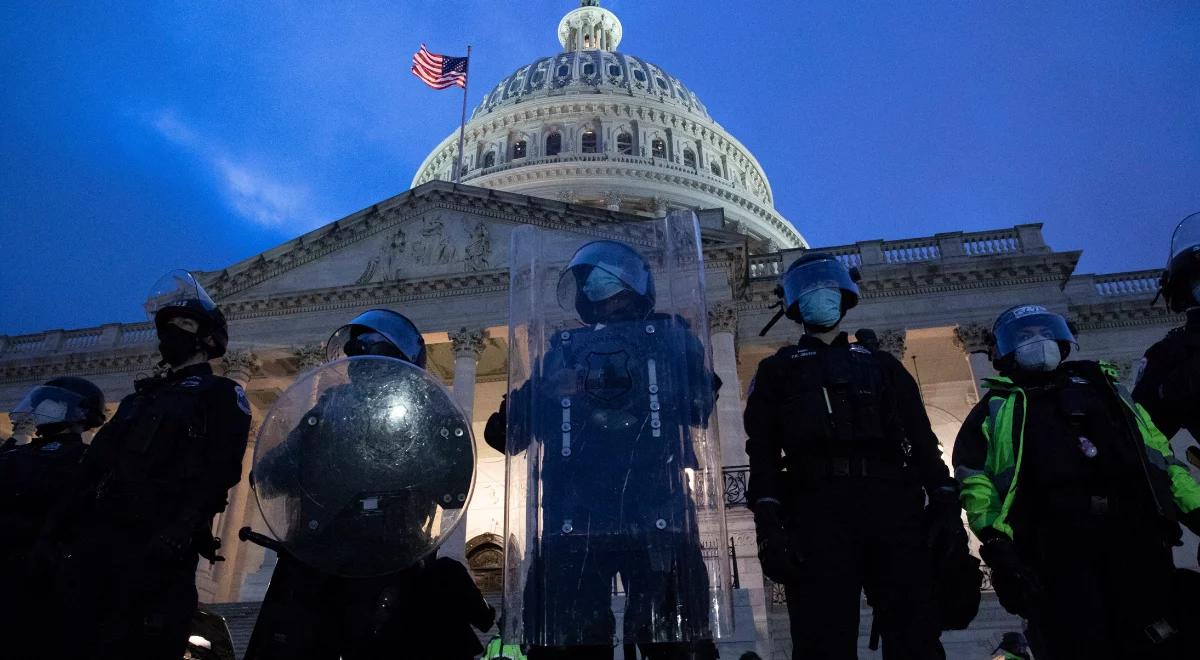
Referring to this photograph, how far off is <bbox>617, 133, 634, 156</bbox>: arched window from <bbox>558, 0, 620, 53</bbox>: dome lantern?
75.5 ft

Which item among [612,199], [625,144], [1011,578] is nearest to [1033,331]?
[1011,578]

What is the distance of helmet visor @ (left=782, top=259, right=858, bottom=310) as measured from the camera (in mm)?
5562

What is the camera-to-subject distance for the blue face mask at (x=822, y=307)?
A: 5520mm

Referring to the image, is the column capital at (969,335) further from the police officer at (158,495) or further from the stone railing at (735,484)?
the police officer at (158,495)

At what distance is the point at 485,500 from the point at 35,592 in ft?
76.5

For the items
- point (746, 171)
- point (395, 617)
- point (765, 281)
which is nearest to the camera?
point (395, 617)

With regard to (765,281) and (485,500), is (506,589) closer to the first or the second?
(765,281)

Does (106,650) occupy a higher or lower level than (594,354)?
lower

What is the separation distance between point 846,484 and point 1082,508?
1.56 m

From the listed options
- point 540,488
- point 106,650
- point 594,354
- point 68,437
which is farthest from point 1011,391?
point 68,437

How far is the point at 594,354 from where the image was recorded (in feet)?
14.5

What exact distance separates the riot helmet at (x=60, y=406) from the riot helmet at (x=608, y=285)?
14.8ft

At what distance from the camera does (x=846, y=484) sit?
465 cm

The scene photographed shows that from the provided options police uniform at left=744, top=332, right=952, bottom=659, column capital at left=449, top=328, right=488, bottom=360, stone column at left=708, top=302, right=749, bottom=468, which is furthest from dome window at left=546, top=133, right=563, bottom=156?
police uniform at left=744, top=332, right=952, bottom=659
